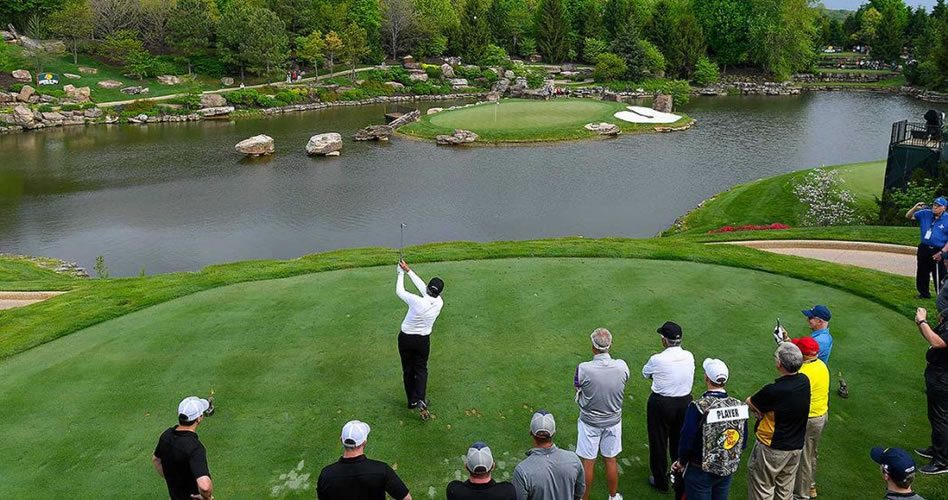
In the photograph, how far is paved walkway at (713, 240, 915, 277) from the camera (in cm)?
1733

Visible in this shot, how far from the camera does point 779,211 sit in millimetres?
29156

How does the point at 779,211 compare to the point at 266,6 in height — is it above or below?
below

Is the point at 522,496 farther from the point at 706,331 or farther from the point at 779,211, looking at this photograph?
the point at 779,211

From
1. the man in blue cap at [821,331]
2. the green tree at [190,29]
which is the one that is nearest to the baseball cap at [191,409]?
the man in blue cap at [821,331]

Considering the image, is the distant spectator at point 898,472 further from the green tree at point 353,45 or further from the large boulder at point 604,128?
the green tree at point 353,45

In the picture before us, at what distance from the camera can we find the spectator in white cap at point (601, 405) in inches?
288

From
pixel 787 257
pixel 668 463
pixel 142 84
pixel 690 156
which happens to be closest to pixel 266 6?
pixel 142 84

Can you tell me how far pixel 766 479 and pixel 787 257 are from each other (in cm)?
1112

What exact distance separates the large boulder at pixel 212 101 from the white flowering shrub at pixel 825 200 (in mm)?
56221

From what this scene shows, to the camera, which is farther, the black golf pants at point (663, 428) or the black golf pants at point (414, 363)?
the black golf pants at point (414, 363)

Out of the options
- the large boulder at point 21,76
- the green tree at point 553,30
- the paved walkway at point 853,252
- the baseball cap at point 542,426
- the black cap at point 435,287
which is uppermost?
the green tree at point 553,30

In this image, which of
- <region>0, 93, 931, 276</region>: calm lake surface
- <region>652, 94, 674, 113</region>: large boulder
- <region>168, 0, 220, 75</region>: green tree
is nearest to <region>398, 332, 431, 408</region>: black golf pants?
<region>0, 93, 931, 276</region>: calm lake surface

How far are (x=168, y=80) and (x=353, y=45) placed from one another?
886 inches

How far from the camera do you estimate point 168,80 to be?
247 ft
